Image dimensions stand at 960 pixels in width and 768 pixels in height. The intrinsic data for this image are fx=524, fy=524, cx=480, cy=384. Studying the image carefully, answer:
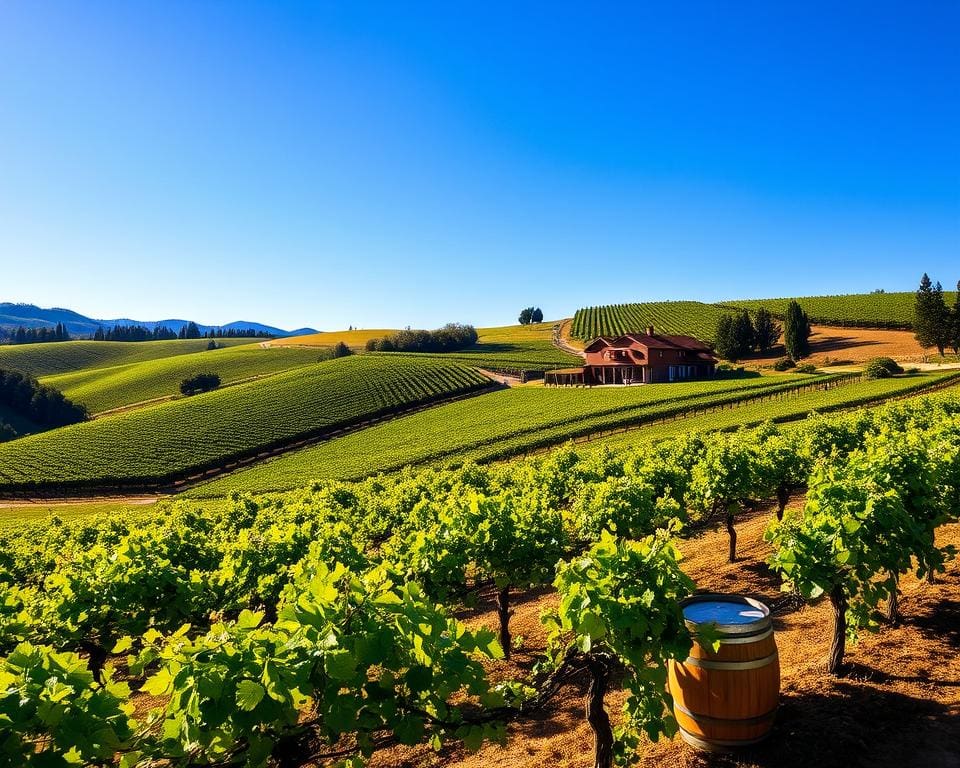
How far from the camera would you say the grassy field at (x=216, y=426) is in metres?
52.5

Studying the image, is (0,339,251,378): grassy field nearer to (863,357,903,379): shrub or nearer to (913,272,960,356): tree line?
(863,357,903,379): shrub

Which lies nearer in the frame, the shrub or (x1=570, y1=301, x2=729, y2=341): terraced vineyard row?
the shrub

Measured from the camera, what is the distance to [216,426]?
2525 inches

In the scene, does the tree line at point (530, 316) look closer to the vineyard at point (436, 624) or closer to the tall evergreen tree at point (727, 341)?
the tall evergreen tree at point (727, 341)

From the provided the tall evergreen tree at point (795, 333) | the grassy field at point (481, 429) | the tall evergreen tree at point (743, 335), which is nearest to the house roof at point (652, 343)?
the tall evergreen tree at point (743, 335)

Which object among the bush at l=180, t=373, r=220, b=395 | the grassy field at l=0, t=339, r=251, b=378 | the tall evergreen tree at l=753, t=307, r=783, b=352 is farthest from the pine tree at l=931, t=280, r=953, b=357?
the grassy field at l=0, t=339, r=251, b=378

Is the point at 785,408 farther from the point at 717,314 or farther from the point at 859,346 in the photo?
the point at 717,314

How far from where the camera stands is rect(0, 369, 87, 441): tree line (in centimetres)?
8550

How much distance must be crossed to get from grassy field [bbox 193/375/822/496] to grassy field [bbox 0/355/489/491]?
19.4ft

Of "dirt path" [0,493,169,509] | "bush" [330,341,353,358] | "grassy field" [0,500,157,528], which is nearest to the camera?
"grassy field" [0,500,157,528]

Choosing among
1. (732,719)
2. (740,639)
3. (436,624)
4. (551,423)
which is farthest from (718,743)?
(551,423)

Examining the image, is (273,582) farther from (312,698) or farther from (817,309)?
(817,309)

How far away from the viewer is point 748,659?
236 inches

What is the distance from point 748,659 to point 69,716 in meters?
6.44
